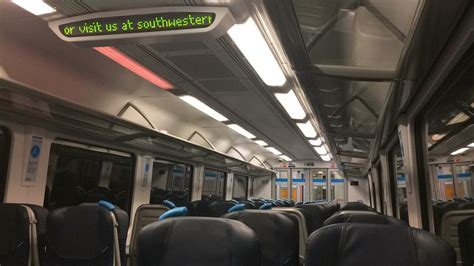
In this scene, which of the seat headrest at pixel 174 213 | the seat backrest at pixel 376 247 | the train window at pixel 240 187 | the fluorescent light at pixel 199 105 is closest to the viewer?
the seat backrest at pixel 376 247

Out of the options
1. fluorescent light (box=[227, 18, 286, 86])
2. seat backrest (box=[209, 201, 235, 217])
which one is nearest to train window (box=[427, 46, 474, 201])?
fluorescent light (box=[227, 18, 286, 86])

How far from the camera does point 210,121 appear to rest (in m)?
8.33

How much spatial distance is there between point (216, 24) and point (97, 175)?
4.73 m

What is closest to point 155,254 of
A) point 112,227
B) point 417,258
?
point 417,258

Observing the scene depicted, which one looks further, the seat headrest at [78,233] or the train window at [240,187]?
the train window at [240,187]

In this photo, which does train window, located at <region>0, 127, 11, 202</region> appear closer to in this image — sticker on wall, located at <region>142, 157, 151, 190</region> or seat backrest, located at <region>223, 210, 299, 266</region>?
sticker on wall, located at <region>142, 157, 151, 190</region>

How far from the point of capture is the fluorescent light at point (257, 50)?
284 cm

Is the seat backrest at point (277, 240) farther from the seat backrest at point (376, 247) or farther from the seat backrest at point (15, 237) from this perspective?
the seat backrest at point (15, 237)

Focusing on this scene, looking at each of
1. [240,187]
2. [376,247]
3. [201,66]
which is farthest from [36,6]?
[240,187]

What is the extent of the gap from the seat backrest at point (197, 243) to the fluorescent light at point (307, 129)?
4.87 meters

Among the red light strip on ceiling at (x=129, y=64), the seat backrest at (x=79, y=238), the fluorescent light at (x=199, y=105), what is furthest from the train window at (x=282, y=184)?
the seat backrest at (x=79, y=238)

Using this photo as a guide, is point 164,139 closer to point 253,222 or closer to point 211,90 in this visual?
point 211,90

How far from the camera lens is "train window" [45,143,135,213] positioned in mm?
5430

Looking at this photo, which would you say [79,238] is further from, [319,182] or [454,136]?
[319,182]
